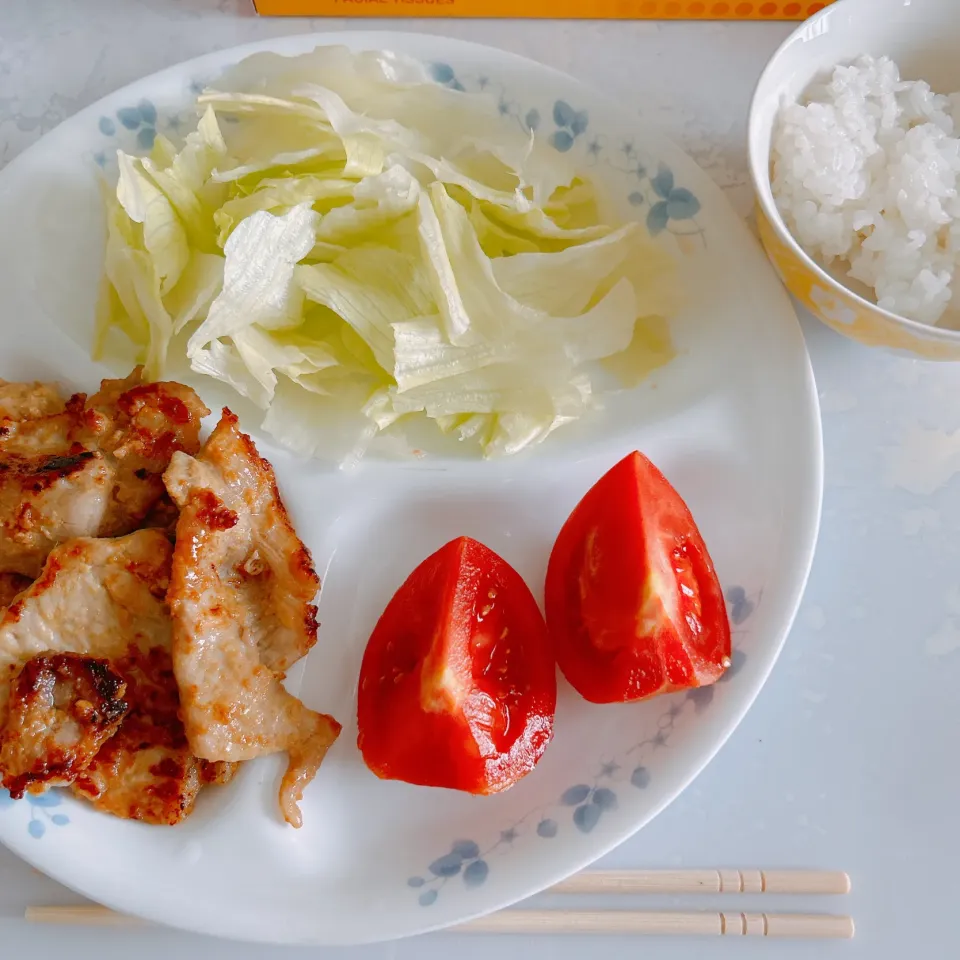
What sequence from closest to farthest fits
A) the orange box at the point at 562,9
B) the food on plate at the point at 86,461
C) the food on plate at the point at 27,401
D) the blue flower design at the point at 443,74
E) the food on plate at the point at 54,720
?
the food on plate at the point at 54,720 → the food on plate at the point at 86,461 → the food on plate at the point at 27,401 → the blue flower design at the point at 443,74 → the orange box at the point at 562,9

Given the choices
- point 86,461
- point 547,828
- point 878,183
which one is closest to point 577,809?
point 547,828

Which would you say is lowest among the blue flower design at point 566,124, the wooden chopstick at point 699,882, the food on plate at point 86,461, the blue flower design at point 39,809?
the wooden chopstick at point 699,882

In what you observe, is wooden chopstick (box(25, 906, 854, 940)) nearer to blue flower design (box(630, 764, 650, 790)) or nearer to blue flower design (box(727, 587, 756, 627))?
blue flower design (box(630, 764, 650, 790))

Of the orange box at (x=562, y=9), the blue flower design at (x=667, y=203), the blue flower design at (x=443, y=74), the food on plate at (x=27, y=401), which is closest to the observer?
the food on plate at (x=27, y=401)

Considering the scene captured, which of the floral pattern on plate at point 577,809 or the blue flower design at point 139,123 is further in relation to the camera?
the blue flower design at point 139,123

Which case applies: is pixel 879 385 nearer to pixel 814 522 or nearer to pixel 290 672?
pixel 814 522

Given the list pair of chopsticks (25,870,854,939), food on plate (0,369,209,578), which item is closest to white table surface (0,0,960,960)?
pair of chopsticks (25,870,854,939)

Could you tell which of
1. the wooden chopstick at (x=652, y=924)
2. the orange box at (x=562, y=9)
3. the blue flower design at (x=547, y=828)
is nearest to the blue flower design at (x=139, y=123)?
the orange box at (x=562, y=9)

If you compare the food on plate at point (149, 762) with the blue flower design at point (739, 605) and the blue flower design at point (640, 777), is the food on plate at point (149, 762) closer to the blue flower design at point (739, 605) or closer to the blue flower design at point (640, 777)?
the blue flower design at point (640, 777)
